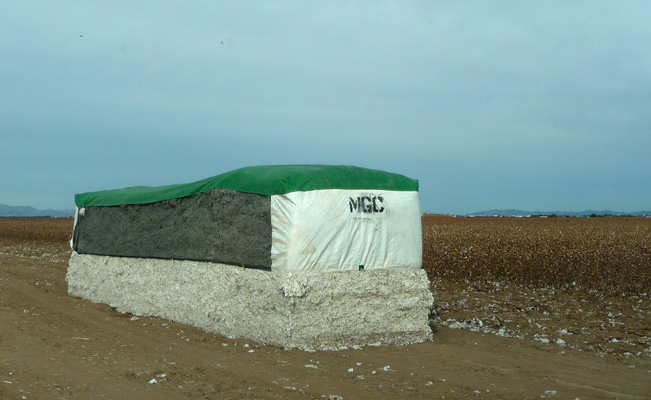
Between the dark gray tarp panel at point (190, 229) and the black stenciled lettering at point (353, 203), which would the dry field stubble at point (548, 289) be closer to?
the black stenciled lettering at point (353, 203)

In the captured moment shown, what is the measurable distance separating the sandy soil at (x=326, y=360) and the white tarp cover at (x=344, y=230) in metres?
1.24

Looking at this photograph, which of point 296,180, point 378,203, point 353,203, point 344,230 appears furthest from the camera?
point 378,203

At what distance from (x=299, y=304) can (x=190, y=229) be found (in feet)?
9.39

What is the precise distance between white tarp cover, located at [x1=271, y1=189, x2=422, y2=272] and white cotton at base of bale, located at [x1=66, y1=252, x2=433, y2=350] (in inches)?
6.7

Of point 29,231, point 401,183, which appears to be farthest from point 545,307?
point 29,231

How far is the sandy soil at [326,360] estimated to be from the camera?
6.30 metres

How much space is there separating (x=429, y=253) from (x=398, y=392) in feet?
43.4

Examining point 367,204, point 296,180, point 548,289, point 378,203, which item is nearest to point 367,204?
point 367,204

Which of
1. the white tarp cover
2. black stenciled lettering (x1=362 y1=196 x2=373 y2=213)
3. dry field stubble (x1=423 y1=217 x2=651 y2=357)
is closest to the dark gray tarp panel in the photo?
the white tarp cover

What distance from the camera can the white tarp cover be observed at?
7.98m

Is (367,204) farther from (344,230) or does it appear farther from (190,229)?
(190,229)

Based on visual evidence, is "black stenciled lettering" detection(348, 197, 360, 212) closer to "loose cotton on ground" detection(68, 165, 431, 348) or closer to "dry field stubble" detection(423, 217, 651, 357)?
"loose cotton on ground" detection(68, 165, 431, 348)

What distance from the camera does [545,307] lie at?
12469mm

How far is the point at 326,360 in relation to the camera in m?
7.53
